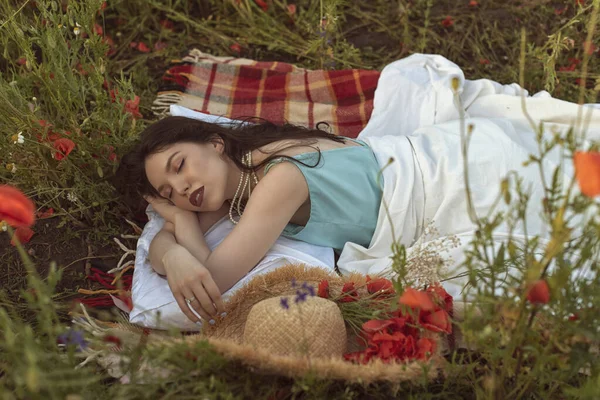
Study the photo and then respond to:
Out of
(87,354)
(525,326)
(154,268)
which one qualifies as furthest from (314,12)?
(525,326)

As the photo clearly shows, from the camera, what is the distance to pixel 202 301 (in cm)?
166

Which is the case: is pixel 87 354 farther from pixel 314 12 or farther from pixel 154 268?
pixel 314 12

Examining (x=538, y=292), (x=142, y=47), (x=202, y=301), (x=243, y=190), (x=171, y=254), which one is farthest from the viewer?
(x=142, y=47)

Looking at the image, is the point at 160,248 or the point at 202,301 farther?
the point at 160,248

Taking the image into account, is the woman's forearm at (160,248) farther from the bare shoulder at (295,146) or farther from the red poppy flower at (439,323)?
the red poppy flower at (439,323)

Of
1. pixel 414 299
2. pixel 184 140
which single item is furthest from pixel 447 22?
pixel 414 299

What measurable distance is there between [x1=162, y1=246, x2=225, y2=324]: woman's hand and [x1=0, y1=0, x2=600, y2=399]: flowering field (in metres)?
0.27

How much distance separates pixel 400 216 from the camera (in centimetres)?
201

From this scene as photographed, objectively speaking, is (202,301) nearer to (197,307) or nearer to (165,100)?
(197,307)

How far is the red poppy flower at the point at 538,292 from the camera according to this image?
951mm

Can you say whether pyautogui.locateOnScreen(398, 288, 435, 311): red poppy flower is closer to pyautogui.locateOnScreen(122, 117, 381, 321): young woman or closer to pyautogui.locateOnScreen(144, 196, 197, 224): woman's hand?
pyautogui.locateOnScreen(122, 117, 381, 321): young woman

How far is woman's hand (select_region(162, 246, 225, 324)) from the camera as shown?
1664mm

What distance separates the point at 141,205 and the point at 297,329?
3.43ft

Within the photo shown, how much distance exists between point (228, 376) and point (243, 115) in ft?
5.05
